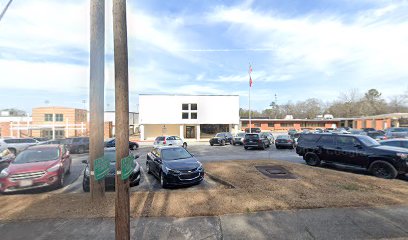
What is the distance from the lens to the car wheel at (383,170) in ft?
29.8

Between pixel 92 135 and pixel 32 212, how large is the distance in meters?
2.44

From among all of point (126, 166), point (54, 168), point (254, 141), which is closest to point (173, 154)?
point (54, 168)

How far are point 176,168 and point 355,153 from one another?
26.4 feet

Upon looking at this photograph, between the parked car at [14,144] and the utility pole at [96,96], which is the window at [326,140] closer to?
the utility pole at [96,96]

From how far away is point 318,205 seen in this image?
616cm

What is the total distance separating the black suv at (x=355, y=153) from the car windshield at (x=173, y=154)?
22.9ft

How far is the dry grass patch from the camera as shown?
19.6 ft

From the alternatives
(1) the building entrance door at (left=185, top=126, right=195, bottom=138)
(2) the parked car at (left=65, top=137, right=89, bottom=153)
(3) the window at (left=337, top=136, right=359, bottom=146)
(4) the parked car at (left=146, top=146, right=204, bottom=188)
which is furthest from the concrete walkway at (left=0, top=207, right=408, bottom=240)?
(1) the building entrance door at (left=185, top=126, right=195, bottom=138)

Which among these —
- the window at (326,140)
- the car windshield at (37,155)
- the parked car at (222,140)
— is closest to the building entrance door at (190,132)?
the parked car at (222,140)

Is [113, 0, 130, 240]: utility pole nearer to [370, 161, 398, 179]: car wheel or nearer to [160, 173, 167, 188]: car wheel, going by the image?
[160, 173, 167, 188]: car wheel

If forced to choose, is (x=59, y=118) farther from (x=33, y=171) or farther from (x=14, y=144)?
(x=33, y=171)

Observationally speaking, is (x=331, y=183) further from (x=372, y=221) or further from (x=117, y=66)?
(x=117, y=66)

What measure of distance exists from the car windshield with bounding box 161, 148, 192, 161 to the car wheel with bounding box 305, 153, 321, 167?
688 cm

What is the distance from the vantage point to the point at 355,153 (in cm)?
1034
